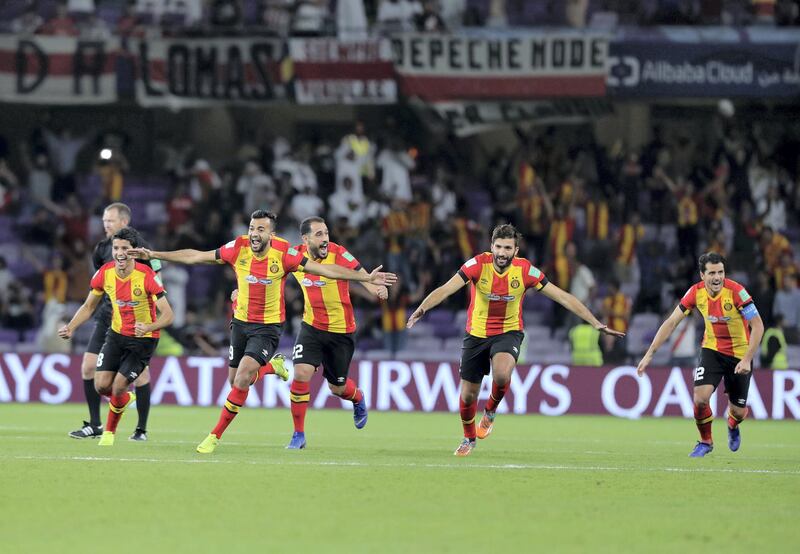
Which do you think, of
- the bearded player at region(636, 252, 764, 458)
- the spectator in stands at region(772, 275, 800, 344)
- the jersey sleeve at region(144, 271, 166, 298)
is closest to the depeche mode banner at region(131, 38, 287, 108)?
the spectator in stands at region(772, 275, 800, 344)

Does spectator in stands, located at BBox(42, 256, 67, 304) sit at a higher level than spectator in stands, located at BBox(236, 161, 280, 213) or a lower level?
lower

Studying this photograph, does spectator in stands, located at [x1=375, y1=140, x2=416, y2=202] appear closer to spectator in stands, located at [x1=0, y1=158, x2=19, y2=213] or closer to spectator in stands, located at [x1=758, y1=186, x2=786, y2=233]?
spectator in stands, located at [x1=758, y1=186, x2=786, y2=233]

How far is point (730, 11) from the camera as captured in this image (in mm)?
28500

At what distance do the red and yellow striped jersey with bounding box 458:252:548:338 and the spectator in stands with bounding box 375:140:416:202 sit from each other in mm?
13379

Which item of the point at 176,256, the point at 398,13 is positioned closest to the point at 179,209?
the point at 398,13

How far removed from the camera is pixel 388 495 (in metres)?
10.8

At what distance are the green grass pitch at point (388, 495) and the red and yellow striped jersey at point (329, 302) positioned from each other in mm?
1231

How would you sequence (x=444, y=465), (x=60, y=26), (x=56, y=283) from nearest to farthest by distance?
(x=444, y=465) < (x=56, y=283) < (x=60, y=26)

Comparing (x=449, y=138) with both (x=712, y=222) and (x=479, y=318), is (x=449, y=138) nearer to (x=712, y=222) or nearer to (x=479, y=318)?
(x=712, y=222)

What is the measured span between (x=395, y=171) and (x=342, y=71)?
7.34 ft

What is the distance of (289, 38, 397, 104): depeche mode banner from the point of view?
88.2 feet

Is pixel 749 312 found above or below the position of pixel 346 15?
below

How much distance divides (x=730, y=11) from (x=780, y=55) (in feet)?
5.92

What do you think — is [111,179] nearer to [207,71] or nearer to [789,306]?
[207,71]
